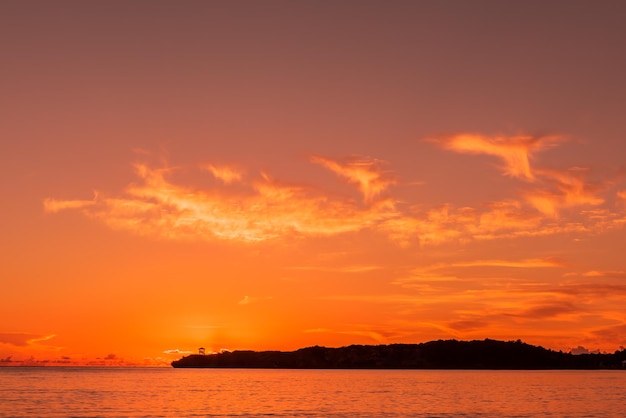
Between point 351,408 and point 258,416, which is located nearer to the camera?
point 258,416

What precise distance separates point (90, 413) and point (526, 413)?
66666mm

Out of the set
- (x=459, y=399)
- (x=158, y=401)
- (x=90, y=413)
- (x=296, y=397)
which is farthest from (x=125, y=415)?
(x=459, y=399)

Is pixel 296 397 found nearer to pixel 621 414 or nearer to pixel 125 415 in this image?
pixel 125 415

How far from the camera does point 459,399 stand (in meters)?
153

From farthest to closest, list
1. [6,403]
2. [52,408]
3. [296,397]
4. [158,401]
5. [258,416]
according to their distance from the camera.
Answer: [296,397], [158,401], [6,403], [52,408], [258,416]

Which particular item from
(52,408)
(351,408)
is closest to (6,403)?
(52,408)

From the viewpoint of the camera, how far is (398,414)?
11569 cm

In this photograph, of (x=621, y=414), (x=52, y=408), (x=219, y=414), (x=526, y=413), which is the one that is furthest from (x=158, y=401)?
(x=621, y=414)

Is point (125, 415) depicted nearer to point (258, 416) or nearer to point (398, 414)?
point (258, 416)

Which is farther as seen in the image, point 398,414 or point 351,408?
point 351,408

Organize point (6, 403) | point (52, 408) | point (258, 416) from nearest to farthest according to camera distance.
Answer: point (258, 416) → point (52, 408) → point (6, 403)

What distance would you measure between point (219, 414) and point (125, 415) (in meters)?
14.0

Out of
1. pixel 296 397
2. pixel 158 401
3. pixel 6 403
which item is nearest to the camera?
pixel 6 403

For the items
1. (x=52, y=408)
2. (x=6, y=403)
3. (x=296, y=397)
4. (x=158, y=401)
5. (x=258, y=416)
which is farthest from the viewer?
(x=296, y=397)
